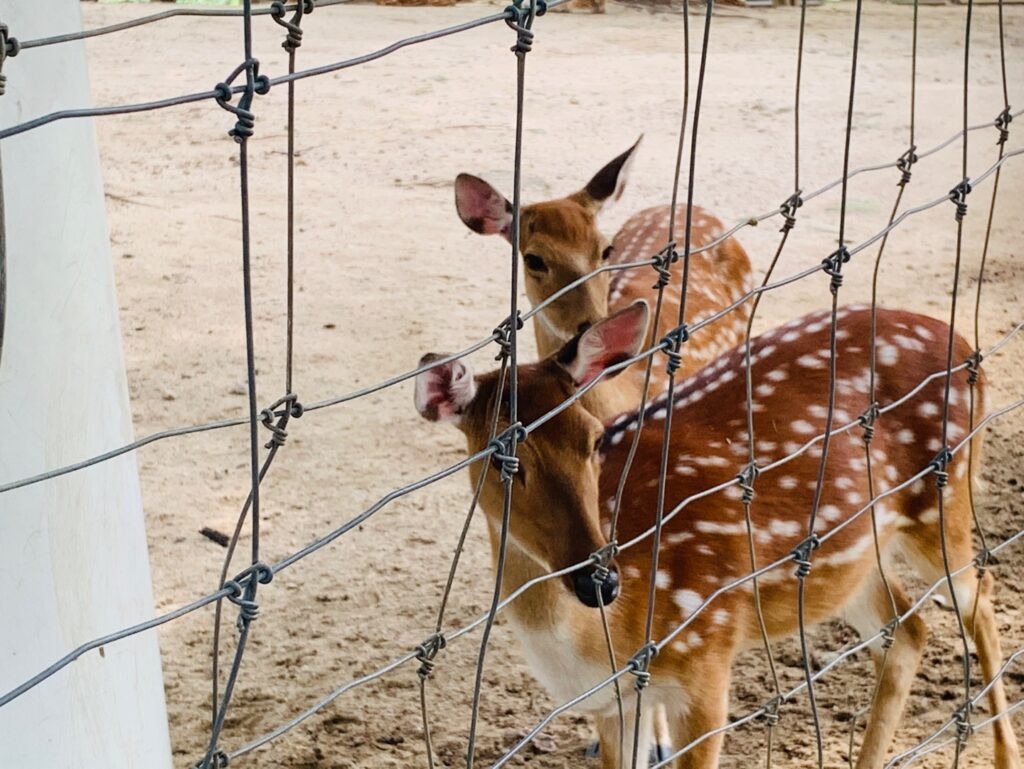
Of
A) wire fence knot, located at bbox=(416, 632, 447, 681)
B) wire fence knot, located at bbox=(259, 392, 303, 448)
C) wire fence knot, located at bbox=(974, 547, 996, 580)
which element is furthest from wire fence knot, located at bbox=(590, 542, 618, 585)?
wire fence knot, located at bbox=(974, 547, 996, 580)

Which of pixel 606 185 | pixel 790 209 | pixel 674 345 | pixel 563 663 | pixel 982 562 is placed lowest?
pixel 563 663

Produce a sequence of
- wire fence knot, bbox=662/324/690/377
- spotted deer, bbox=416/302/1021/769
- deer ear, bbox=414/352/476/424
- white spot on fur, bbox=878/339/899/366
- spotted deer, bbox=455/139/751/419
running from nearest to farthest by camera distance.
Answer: wire fence knot, bbox=662/324/690/377 < deer ear, bbox=414/352/476/424 < spotted deer, bbox=416/302/1021/769 < white spot on fur, bbox=878/339/899/366 < spotted deer, bbox=455/139/751/419

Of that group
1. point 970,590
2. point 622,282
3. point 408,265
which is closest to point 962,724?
point 970,590

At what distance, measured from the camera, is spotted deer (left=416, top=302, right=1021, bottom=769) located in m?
2.22

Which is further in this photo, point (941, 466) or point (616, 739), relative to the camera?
point (616, 739)

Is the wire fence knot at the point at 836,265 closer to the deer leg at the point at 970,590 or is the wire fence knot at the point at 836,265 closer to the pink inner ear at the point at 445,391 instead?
the pink inner ear at the point at 445,391

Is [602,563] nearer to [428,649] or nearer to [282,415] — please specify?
[428,649]

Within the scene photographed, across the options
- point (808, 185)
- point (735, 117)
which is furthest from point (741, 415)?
point (735, 117)

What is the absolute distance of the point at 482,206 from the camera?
3.49 meters

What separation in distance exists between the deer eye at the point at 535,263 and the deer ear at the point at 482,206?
107 mm

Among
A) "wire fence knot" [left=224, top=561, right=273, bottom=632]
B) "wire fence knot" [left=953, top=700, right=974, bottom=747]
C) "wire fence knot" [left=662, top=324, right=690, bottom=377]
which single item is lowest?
"wire fence knot" [left=953, top=700, right=974, bottom=747]

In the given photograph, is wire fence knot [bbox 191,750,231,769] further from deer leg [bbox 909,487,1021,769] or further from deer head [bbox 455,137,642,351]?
deer head [bbox 455,137,642,351]

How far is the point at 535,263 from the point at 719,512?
1.14m

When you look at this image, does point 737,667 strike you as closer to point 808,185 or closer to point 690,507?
point 690,507
